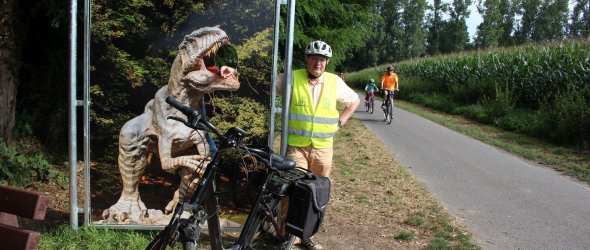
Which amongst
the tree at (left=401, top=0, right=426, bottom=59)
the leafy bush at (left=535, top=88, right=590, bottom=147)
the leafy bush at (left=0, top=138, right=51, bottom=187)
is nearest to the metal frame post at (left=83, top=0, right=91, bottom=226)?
the leafy bush at (left=0, top=138, right=51, bottom=187)

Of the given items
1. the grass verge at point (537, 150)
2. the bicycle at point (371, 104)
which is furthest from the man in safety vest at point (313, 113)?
the bicycle at point (371, 104)

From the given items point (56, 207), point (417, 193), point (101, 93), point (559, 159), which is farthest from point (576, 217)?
point (56, 207)

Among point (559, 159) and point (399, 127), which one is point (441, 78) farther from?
point (559, 159)

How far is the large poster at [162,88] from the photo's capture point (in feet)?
14.7

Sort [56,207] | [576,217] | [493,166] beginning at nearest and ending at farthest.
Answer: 1. [56,207]
2. [576,217]
3. [493,166]

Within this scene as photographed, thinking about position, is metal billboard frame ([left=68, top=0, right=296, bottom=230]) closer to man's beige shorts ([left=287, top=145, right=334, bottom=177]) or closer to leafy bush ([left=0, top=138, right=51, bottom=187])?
man's beige shorts ([left=287, top=145, right=334, bottom=177])

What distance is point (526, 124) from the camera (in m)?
15.4

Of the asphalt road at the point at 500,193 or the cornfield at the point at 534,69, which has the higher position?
the cornfield at the point at 534,69

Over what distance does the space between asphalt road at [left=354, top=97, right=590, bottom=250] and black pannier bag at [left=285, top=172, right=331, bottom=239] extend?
2.60m

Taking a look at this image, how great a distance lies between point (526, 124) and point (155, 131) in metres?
13.4

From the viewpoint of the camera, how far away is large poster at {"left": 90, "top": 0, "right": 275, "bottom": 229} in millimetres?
4488

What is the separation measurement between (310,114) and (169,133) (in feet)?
4.20

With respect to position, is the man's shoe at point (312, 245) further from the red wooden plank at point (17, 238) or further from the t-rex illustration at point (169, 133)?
the red wooden plank at point (17, 238)

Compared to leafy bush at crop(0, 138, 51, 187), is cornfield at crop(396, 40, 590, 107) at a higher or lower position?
higher
